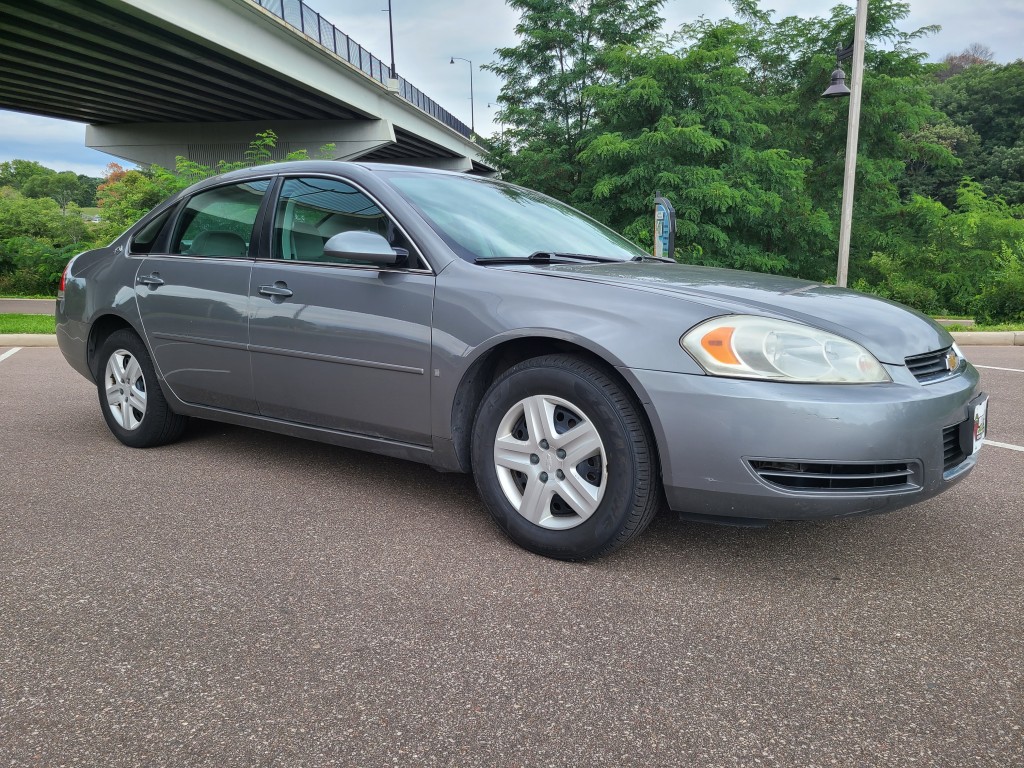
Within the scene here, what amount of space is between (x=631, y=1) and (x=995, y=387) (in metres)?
20.7

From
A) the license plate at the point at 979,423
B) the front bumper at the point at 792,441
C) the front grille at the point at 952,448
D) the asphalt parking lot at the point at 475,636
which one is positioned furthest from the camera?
the license plate at the point at 979,423

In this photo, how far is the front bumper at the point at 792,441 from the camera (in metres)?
2.43

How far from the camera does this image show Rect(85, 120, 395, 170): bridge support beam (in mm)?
31781

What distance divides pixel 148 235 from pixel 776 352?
3512mm

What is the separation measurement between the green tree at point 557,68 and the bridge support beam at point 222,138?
9.28 meters

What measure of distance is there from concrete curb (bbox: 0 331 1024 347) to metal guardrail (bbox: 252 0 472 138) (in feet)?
43.2

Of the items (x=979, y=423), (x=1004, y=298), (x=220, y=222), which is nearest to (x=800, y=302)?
(x=979, y=423)

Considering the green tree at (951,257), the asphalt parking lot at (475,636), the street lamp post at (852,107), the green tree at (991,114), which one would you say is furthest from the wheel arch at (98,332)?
the green tree at (991,114)

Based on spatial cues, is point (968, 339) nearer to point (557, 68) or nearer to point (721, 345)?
point (721, 345)

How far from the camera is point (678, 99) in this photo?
824 inches

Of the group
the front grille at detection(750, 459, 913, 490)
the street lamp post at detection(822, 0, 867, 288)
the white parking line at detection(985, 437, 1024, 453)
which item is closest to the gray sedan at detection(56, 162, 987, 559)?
the front grille at detection(750, 459, 913, 490)

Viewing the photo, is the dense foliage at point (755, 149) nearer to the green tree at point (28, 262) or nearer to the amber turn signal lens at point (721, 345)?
the green tree at point (28, 262)

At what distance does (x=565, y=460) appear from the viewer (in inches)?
109

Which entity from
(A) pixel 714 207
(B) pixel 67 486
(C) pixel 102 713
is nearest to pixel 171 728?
(C) pixel 102 713
